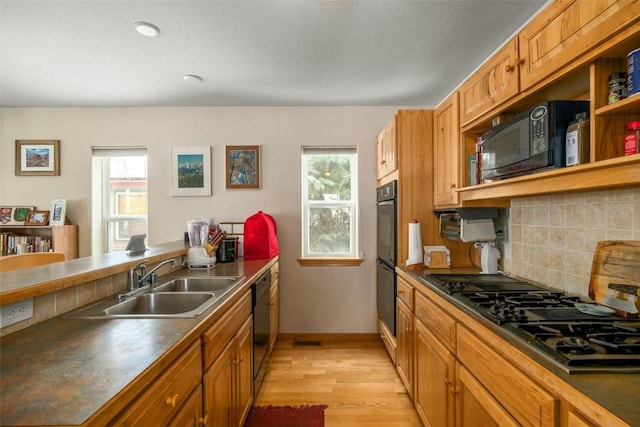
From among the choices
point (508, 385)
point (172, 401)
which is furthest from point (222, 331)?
point (508, 385)

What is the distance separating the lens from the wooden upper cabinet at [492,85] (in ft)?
4.83

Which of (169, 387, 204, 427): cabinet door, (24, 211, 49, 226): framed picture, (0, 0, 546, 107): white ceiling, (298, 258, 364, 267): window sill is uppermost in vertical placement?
(0, 0, 546, 107): white ceiling

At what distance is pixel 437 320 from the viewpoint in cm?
161

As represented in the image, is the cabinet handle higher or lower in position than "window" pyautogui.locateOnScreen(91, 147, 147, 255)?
lower

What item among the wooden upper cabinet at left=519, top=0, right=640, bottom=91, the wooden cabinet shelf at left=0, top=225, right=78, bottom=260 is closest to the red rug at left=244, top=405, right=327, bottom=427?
the wooden upper cabinet at left=519, top=0, right=640, bottom=91

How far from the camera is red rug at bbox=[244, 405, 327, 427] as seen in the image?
1941 mm

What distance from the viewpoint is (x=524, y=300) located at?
4.70 ft

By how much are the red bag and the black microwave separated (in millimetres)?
1979

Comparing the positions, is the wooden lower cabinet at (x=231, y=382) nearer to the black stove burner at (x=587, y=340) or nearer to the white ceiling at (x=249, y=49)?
the black stove burner at (x=587, y=340)

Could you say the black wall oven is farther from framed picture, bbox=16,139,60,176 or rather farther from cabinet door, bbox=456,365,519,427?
framed picture, bbox=16,139,60,176

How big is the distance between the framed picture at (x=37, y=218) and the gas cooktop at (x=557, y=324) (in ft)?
13.0

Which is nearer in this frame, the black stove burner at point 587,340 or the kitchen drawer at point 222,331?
the black stove burner at point 587,340

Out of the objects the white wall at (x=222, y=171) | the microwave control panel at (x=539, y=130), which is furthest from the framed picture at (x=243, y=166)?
the microwave control panel at (x=539, y=130)

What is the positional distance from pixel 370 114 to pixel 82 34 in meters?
2.49
